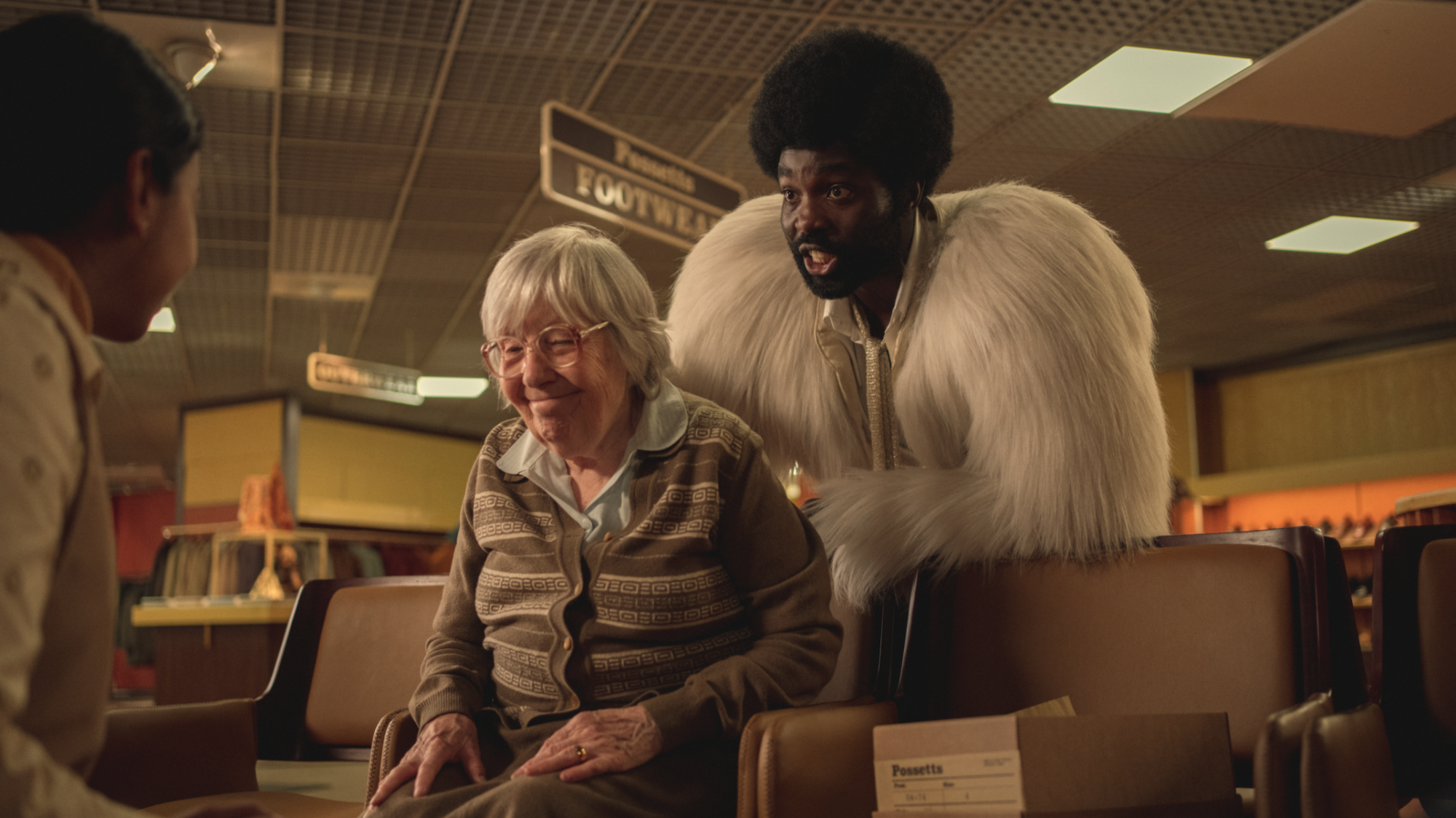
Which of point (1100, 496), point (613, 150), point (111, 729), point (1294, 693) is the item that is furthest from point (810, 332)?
point (613, 150)

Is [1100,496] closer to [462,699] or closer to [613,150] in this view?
[462,699]

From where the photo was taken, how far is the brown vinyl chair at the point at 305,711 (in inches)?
73.7

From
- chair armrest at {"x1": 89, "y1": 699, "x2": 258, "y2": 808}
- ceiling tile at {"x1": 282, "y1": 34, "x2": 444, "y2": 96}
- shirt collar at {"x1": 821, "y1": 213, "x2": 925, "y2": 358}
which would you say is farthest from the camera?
ceiling tile at {"x1": 282, "y1": 34, "x2": 444, "y2": 96}

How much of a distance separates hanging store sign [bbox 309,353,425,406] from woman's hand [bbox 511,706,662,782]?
24.8ft

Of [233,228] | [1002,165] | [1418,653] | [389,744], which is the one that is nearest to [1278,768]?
[1418,653]

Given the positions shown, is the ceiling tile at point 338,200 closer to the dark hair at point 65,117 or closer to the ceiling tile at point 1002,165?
the ceiling tile at point 1002,165

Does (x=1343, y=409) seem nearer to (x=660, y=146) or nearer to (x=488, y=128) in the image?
(x=660, y=146)

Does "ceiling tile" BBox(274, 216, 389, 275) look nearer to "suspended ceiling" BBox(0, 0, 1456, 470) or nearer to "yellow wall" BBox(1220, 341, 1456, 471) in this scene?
"suspended ceiling" BBox(0, 0, 1456, 470)

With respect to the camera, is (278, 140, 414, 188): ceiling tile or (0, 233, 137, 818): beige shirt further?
(278, 140, 414, 188): ceiling tile

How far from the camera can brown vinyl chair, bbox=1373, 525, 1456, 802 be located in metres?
1.56

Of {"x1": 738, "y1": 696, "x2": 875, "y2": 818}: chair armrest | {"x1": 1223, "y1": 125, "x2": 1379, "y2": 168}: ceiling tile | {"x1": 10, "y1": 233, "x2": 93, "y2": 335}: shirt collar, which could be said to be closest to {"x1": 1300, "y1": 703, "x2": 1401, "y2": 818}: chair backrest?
{"x1": 738, "y1": 696, "x2": 875, "y2": 818}: chair armrest

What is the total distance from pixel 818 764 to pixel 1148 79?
477cm

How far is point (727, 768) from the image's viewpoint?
1525 mm

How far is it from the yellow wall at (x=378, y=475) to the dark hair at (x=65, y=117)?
13003mm
